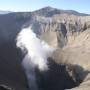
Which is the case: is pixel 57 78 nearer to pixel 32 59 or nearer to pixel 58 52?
pixel 32 59

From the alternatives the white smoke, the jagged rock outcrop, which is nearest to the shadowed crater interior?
the jagged rock outcrop

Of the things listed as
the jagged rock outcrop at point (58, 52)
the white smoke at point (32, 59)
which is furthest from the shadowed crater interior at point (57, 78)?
the white smoke at point (32, 59)

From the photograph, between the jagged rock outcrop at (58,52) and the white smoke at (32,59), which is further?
the white smoke at (32,59)

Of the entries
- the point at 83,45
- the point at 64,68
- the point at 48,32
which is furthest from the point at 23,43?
the point at 48,32

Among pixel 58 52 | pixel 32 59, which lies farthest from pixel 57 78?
pixel 58 52

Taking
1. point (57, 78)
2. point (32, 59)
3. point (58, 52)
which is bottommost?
point (57, 78)

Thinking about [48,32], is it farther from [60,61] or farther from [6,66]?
[6,66]

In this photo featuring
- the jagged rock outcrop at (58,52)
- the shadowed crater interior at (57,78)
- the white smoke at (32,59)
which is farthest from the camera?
the white smoke at (32,59)

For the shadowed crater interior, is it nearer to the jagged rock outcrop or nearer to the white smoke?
the jagged rock outcrop

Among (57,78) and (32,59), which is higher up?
(32,59)

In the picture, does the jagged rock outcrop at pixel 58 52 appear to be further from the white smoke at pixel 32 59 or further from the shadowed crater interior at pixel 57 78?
the white smoke at pixel 32 59

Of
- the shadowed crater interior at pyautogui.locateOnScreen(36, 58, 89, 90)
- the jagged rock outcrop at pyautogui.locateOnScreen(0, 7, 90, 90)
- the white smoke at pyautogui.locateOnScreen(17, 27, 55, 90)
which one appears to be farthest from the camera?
the white smoke at pyautogui.locateOnScreen(17, 27, 55, 90)
